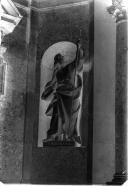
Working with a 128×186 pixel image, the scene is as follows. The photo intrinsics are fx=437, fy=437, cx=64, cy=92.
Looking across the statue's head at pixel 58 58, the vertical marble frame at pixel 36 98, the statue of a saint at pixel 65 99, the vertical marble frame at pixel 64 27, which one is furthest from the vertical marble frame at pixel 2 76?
the statue's head at pixel 58 58

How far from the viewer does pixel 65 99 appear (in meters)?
9.84

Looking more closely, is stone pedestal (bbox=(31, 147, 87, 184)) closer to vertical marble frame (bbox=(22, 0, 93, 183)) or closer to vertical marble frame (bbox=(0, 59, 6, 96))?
vertical marble frame (bbox=(22, 0, 93, 183))

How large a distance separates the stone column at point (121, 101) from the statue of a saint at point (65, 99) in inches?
45.2

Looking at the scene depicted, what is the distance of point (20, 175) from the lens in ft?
32.3

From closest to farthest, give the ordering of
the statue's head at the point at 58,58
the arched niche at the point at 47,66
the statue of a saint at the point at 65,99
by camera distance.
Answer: the statue of a saint at the point at 65,99, the arched niche at the point at 47,66, the statue's head at the point at 58,58

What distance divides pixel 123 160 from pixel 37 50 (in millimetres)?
3600

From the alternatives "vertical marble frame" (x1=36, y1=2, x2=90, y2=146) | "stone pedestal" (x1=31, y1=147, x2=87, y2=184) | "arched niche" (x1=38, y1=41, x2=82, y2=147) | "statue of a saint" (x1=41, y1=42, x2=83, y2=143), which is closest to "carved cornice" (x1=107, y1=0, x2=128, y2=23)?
"vertical marble frame" (x1=36, y1=2, x2=90, y2=146)

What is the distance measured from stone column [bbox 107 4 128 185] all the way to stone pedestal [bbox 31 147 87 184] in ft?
3.49

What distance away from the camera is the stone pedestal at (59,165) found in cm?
938

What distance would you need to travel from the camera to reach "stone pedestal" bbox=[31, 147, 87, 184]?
30.8 feet

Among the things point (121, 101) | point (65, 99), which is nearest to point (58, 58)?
point (65, 99)

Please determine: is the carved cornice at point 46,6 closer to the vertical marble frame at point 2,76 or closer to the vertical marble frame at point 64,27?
the vertical marble frame at point 64,27

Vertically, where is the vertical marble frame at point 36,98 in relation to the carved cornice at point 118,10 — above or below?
below

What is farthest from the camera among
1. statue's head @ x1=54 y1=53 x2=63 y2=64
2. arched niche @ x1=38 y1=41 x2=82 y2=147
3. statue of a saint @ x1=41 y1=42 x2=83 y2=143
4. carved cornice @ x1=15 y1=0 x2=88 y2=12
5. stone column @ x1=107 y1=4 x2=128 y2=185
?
carved cornice @ x1=15 y1=0 x2=88 y2=12
